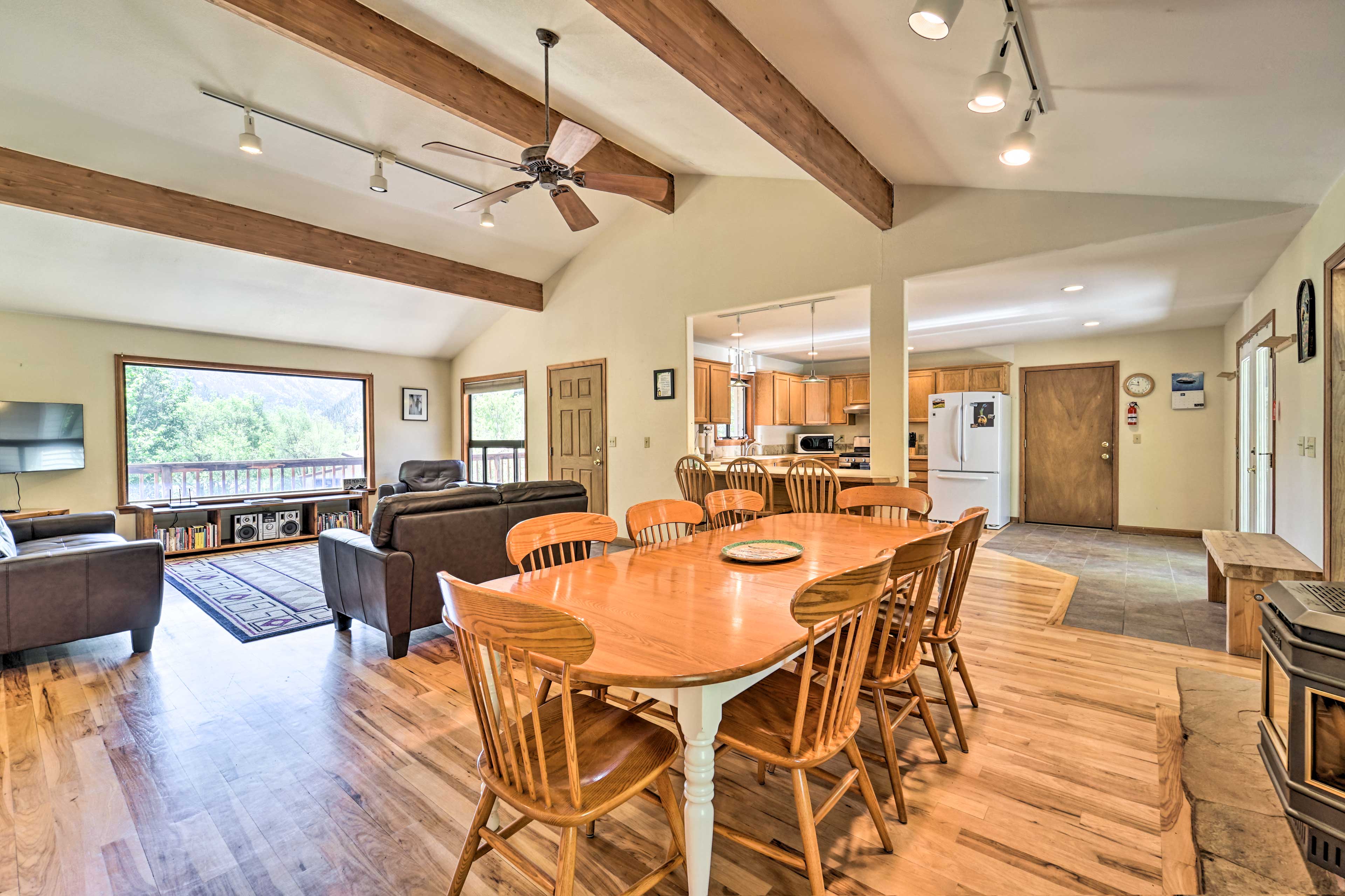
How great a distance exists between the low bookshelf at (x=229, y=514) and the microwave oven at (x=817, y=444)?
5.65 m

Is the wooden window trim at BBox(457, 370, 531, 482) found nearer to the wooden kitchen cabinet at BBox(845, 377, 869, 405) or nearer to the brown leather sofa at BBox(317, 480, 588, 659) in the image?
the brown leather sofa at BBox(317, 480, 588, 659)

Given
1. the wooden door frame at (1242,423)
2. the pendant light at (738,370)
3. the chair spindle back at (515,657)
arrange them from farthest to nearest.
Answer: the pendant light at (738,370)
the wooden door frame at (1242,423)
the chair spindle back at (515,657)

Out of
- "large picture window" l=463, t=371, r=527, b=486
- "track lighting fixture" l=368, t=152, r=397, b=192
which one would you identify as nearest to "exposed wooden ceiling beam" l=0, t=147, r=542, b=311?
"track lighting fixture" l=368, t=152, r=397, b=192

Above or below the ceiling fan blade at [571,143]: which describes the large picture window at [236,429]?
below

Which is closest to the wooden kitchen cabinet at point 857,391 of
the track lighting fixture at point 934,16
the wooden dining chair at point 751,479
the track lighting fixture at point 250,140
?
the wooden dining chair at point 751,479

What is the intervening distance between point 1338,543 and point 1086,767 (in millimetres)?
1816

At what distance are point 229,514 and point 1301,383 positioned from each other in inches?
353

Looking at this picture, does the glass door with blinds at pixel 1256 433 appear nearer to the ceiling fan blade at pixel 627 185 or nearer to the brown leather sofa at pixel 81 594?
the ceiling fan blade at pixel 627 185

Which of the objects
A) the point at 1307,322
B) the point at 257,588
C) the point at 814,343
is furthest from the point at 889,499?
the point at 257,588

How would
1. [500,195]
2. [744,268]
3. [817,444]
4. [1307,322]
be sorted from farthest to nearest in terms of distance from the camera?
[817,444] → [744,268] → [500,195] → [1307,322]

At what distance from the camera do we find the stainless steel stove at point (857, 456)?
Answer: 6875 millimetres

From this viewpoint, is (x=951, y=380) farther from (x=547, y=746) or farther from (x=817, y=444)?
(x=547, y=746)

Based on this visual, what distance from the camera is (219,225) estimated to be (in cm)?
477

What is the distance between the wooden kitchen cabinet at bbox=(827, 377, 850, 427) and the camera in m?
8.80
